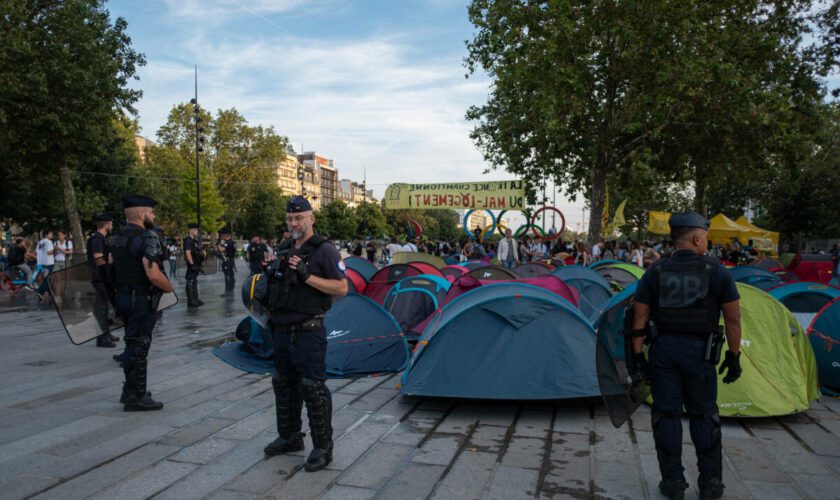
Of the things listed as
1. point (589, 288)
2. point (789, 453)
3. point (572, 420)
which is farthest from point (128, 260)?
point (589, 288)

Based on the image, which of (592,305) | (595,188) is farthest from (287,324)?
(595,188)

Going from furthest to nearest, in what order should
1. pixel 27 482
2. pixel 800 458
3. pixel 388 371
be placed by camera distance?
1. pixel 388 371
2. pixel 800 458
3. pixel 27 482

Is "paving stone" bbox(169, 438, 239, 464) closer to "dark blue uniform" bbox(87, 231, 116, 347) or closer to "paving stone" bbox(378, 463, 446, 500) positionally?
"paving stone" bbox(378, 463, 446, 500)

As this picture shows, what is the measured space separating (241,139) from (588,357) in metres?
57.5

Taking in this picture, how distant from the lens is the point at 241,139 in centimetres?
5900

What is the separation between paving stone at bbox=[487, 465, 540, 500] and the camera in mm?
4039

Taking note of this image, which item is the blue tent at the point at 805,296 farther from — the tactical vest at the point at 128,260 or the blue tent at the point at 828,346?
the tactical vest at the point at 128,260

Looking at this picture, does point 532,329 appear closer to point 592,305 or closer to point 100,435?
point 100,435

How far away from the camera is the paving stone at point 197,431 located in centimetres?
503

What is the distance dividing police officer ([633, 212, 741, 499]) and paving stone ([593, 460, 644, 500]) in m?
0.22

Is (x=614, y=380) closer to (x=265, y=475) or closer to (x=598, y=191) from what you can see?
(x=265, y=475)

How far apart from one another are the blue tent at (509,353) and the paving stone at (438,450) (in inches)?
31.2

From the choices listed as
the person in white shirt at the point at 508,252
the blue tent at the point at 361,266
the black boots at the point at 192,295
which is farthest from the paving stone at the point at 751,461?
the person in white shirt at the point at 508,252

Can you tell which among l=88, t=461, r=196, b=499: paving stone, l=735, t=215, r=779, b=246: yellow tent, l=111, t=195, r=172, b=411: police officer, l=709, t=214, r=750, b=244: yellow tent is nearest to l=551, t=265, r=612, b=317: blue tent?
l=111, t=195, r=172, b=411: police officer
